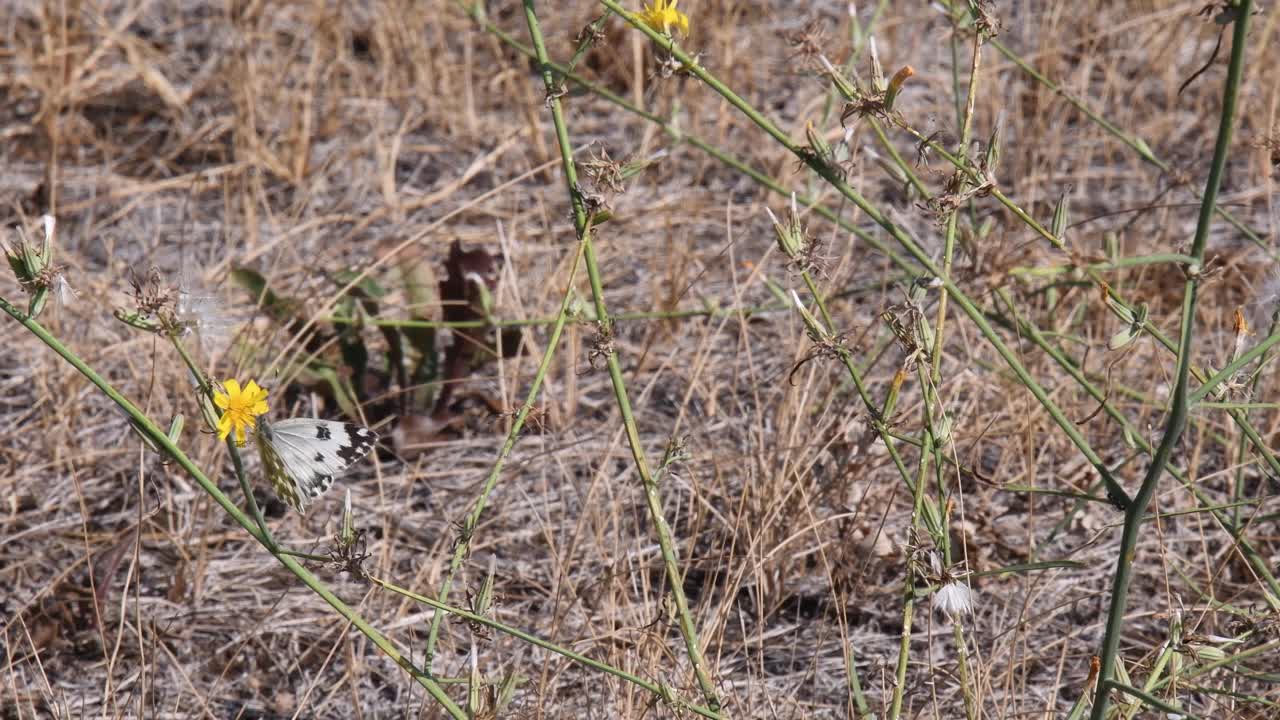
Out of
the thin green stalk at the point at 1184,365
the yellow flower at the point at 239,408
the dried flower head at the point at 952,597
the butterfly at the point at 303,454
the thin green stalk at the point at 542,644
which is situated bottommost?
the thin green stalk at the point at 542,644

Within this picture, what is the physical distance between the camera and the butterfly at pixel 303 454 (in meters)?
1.40

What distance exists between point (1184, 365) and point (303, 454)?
93 cm

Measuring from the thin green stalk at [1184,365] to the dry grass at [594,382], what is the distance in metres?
0.21

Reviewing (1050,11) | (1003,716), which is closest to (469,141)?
(1050,11)

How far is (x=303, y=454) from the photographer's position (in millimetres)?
1429

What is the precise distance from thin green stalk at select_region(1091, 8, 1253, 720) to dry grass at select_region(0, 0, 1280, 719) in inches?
8.2

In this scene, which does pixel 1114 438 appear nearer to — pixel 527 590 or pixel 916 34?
pixel 527 590

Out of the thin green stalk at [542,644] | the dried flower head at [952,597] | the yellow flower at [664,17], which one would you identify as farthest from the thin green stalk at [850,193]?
the thin green stalk at [542,644]

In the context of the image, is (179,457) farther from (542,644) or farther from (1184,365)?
(1184,365)

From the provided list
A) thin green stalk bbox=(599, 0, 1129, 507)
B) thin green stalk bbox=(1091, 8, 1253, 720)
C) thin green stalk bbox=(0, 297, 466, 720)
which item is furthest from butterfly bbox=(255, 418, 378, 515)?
thin green stalk bbox=(1091, 8, 1253, 720)

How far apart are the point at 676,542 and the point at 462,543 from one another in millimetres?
1029

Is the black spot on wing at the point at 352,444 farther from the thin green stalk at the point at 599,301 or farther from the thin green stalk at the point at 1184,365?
the thin green stalk at the point at 1184,365

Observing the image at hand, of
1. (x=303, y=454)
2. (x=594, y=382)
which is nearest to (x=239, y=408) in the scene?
(x=303, y=454)

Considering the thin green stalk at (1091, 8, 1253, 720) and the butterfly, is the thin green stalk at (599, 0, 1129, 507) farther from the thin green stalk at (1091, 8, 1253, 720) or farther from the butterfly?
the butterfly
